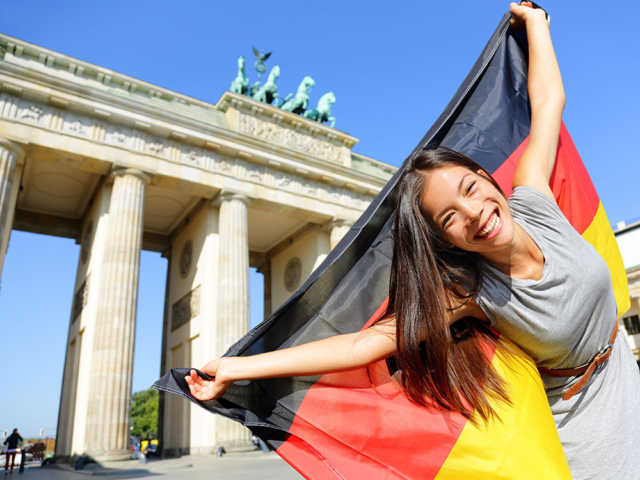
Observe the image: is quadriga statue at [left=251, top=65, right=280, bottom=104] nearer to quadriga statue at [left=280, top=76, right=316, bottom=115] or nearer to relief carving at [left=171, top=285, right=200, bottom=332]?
quadriga statue at [left=280, top=76, right=316, bottom=115]

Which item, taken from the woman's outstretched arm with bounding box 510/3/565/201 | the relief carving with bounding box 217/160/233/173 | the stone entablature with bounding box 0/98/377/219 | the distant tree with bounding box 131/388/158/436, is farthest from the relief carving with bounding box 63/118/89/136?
the distant tree with bounding box 131/388/158/436

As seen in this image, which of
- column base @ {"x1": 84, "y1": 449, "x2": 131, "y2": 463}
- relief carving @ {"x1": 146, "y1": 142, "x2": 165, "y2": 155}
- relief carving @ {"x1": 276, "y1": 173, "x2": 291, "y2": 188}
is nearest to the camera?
column base @ {"x1": 84, "y1": 449, "x2": 131, "y2": 463}

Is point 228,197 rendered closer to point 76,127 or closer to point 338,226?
point 338,226

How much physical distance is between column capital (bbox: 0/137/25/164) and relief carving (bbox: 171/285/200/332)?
7.51 meters

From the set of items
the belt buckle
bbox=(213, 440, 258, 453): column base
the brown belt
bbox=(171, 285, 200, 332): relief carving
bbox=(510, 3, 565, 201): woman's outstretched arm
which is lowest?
bbox=(213, 440, 258, 453): column base

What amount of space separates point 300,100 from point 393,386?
23096mm

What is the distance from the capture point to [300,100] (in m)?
23.5

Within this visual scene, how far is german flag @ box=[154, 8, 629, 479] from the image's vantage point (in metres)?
1.39

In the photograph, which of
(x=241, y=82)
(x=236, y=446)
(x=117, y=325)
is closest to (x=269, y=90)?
(x=241, y=82)

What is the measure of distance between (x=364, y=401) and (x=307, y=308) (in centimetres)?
51

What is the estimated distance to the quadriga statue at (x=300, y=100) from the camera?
23.6 m

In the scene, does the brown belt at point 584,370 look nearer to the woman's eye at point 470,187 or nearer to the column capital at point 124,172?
the woman's eye at point 470,187

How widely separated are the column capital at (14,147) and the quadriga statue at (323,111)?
Result: 13.2 meters

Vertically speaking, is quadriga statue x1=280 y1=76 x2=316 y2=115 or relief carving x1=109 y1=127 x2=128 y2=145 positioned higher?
quadriga statue x1=280 y1=76 x2=316 y2=115
